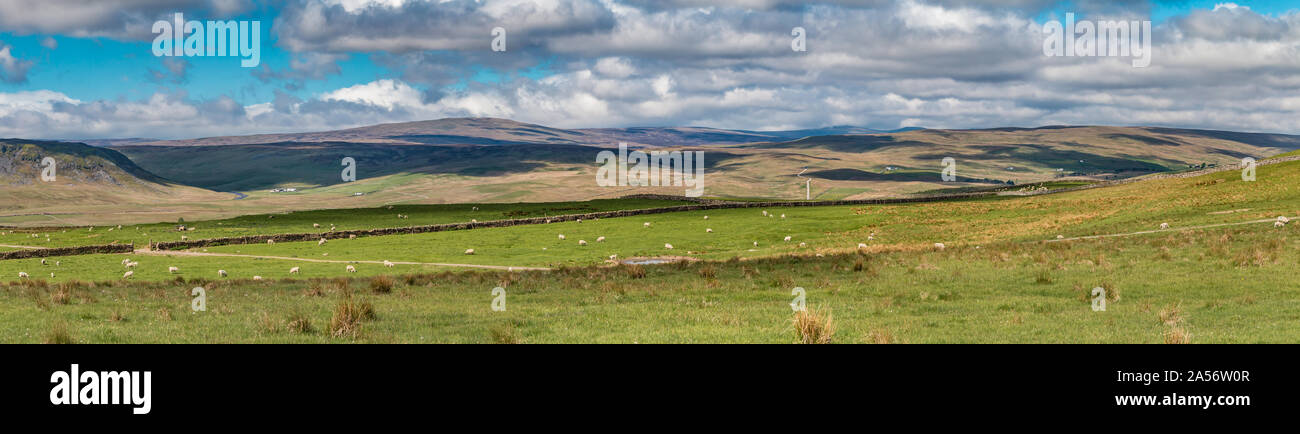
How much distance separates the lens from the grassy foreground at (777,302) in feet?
57.2

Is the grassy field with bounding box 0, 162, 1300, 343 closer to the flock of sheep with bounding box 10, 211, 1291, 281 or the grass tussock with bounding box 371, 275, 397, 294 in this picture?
the grass tussock with bounding box 371, 275, 397, 294

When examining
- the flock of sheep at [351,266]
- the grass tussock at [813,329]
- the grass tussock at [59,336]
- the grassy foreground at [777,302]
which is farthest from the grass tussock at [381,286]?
the grass tussock at [813,329]

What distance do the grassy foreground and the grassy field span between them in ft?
0.28

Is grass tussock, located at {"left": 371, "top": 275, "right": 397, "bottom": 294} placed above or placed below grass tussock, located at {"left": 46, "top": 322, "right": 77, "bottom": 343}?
below

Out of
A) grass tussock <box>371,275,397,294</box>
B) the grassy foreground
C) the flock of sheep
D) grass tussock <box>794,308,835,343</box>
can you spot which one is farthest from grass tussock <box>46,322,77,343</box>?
the flock of sheep

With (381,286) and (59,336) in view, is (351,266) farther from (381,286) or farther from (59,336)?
(59,336)

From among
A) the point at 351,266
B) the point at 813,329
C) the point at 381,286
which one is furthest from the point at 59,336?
the point at 351,266

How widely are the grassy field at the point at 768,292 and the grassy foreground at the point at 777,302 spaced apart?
0.08 m

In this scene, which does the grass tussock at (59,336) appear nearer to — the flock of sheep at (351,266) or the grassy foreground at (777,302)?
the grassy foreground at (777,302)

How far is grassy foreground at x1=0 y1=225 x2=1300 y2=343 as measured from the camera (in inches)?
687
